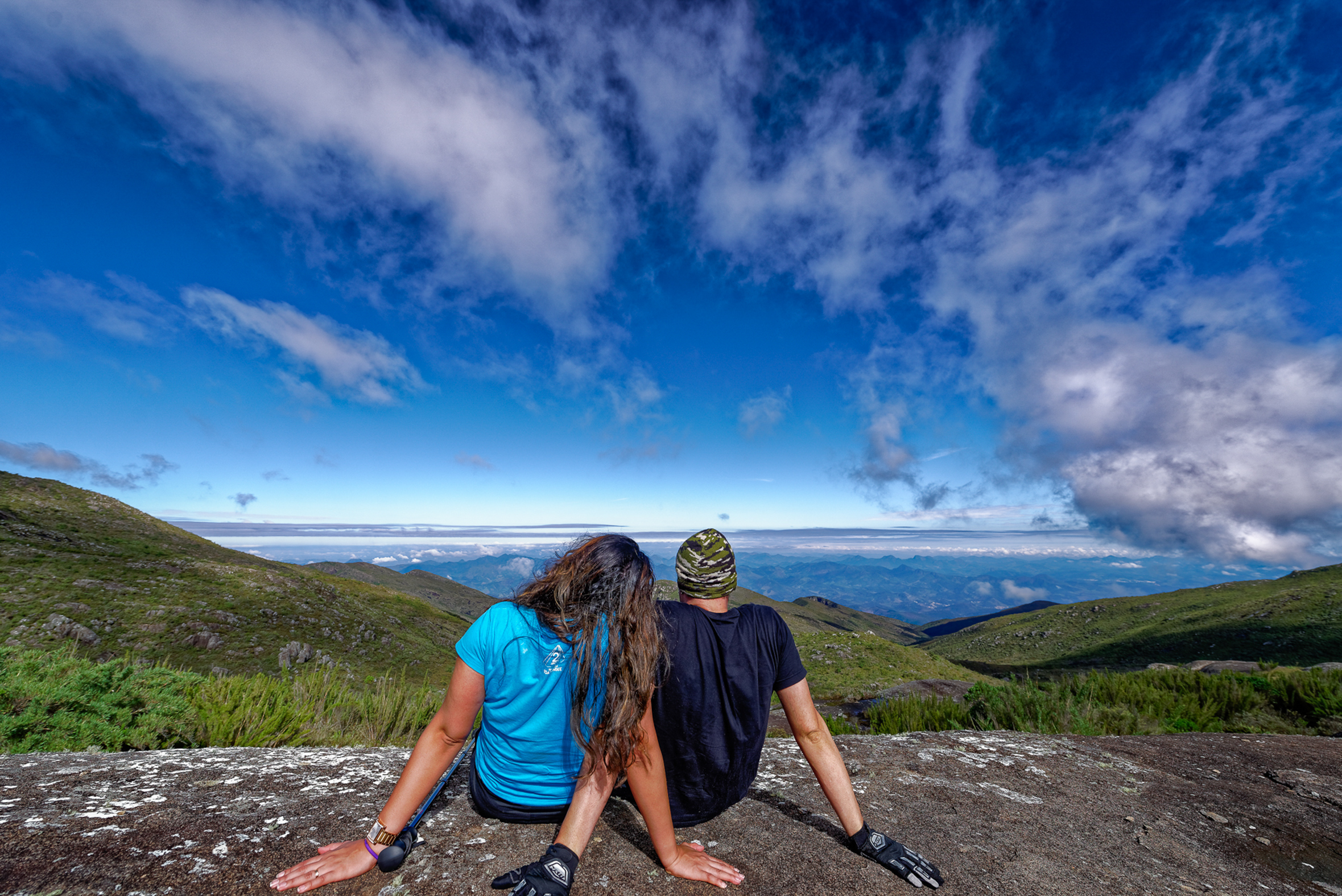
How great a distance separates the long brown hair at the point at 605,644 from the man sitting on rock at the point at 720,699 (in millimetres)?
267

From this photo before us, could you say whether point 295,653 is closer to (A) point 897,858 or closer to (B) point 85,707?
(B) point 85,707

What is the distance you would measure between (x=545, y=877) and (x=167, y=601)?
28880 mm

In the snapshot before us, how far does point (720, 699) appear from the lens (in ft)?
9.16

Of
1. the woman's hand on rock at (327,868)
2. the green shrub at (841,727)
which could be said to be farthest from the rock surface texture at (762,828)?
the green shrub at (841,727)

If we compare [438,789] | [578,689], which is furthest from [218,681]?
[578,689]

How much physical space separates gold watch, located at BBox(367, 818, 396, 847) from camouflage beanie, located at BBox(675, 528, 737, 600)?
184 cm

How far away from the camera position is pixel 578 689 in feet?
8.09

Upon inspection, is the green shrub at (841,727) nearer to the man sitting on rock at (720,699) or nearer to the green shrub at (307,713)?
the man sitting on rock at (720,699)

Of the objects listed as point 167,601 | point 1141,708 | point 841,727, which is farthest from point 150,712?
point 167,601

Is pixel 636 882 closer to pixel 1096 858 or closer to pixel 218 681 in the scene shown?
pixel 1096 858

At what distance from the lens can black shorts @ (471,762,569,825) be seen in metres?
2.70

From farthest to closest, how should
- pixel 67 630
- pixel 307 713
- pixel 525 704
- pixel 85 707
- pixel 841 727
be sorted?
pixel 67 630, pixel 841 727, pixel 307 713, pixel 85 707, pixel 525 704

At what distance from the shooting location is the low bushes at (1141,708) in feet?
20.7

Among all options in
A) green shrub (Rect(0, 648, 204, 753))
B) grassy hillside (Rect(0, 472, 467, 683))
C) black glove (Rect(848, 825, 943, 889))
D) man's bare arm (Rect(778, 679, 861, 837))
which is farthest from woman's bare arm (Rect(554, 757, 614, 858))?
grassy hillside (Rect(0, 472, 467, 683))
